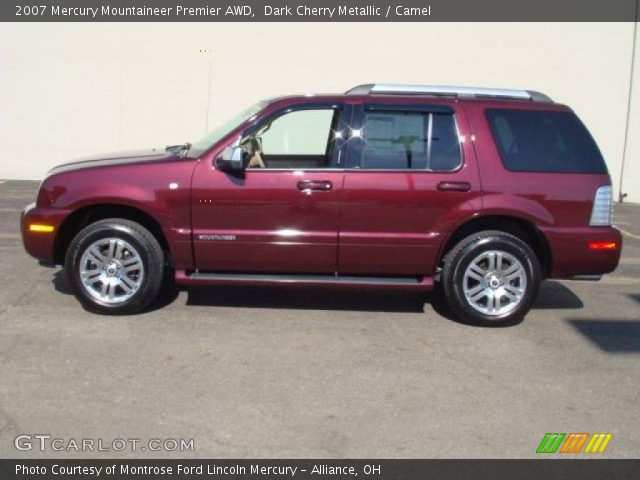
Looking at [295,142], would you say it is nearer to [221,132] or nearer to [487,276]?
[221,132]

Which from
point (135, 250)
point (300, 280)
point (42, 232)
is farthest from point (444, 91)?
point (42, 232)

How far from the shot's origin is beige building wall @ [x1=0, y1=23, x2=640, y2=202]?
1278cm

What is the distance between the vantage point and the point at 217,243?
579 cm

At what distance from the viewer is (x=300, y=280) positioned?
19.2ft

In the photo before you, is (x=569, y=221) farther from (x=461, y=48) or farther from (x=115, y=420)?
(x=461, y=48)

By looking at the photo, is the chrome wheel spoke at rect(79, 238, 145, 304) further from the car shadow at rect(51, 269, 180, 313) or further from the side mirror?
the side mirror

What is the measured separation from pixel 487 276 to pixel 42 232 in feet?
12.0

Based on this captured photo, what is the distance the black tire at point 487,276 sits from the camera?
19.0 feet

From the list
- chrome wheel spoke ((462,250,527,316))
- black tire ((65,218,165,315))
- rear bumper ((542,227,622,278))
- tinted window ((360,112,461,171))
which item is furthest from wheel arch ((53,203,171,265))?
rear bumper ((542,227,622,278))

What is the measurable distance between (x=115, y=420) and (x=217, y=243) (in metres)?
2.06
